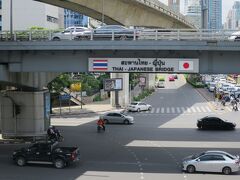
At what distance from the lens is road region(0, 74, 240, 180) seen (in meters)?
26.8

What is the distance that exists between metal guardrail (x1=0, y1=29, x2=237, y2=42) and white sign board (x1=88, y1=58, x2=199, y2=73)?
1311mm

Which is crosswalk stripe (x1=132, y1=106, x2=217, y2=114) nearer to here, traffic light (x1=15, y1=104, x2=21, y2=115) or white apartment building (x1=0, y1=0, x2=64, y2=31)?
traffic light (x1=15, y1=104, x2=21, y2=115)

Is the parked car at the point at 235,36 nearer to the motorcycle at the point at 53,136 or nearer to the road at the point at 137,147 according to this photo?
the road at the point at 137,147

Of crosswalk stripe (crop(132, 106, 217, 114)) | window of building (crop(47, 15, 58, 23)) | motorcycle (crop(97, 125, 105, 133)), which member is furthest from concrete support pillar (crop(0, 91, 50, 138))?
window of building (crop(47, 15, 58, 23))

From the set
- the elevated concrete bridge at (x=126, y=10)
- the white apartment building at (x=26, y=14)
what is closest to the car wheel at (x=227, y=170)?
the elevated concrete bridge at (x=126, y=10)

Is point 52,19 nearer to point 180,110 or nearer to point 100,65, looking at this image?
point 180,110

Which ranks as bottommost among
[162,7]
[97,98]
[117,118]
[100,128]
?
[100,128]

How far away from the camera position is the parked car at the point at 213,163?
88.2 ft

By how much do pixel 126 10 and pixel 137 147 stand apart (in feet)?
72.7

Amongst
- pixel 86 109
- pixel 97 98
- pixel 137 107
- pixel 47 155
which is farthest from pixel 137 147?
pixel 97 98

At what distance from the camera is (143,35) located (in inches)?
1220

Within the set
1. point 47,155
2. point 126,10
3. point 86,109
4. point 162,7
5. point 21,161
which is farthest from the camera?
point 86,109

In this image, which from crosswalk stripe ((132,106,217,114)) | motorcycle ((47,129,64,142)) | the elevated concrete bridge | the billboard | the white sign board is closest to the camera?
the white sign board

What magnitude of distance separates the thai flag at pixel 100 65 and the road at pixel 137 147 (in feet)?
18.0
